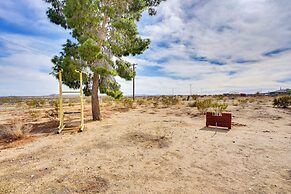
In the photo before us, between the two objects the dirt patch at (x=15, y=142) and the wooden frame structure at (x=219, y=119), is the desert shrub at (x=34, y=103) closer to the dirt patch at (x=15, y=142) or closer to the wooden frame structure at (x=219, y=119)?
the dirt patch at (x=15, y=142)

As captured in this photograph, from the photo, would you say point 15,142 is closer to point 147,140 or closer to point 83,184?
point 147,140

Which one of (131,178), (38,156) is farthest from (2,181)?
(131,178)

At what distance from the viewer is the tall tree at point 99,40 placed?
1284cm

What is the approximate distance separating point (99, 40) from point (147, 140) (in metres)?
7.32

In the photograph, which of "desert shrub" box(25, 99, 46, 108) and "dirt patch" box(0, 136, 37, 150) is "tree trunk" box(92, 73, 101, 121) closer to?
"dirt patch" box(0, 136, 37, 150)

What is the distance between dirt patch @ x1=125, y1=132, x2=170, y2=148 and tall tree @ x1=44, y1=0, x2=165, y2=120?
16.3ft

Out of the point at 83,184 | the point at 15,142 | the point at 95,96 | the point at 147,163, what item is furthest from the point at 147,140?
the point at 95,96

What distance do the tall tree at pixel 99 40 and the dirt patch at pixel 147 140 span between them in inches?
196

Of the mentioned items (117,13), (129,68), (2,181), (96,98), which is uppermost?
(117,13)

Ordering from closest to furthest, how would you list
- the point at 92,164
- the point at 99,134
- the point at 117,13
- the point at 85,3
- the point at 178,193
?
the point at 178,193
the point at 92,164
the point at 99,134
the point at 85,3
the point at 117,13

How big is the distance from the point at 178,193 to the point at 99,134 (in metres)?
6.52

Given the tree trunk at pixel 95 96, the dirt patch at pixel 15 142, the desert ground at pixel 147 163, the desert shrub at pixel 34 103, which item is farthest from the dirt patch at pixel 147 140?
the desert shrub at pixel 34 103

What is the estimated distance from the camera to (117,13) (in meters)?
14.2

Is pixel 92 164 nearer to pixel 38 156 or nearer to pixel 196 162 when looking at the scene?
pixel 38 156
